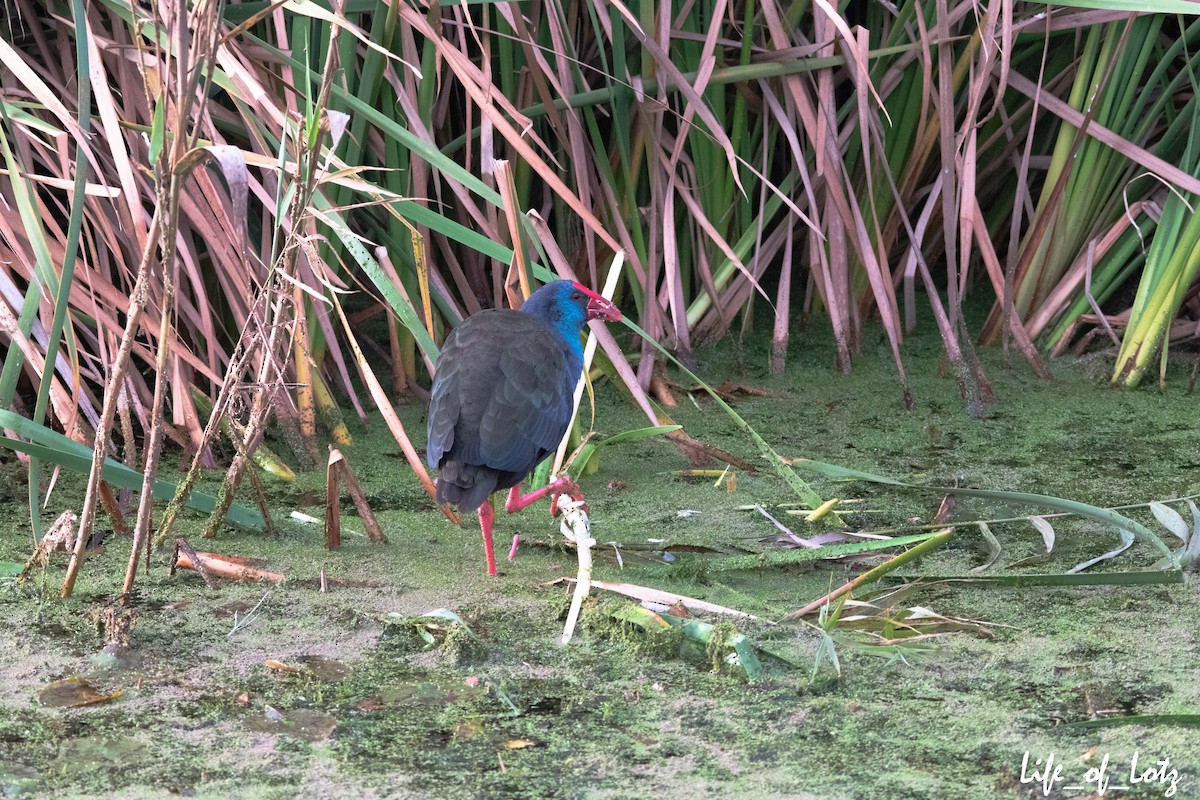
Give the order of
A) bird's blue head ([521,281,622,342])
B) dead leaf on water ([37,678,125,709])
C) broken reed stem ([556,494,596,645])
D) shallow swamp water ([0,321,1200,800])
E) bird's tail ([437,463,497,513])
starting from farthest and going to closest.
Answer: bird's blue head ([521,281,622,342])
bird's tail ([437,463,497,513])
broken reed stem ([556,494,596,645])
dead leaf on water ([37,678,125,709])
shallow swamp water ([0,321,1200,800])

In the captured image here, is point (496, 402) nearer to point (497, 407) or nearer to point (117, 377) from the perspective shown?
point (497, 407)

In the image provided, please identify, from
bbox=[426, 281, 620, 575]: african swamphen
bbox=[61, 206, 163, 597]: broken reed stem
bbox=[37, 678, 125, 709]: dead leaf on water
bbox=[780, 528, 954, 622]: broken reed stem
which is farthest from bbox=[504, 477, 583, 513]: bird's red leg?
bbox=[37, 678, 125, 709]: dead leaf on water

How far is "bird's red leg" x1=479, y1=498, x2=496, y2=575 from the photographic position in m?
2.16

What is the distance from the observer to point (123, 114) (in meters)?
2.47

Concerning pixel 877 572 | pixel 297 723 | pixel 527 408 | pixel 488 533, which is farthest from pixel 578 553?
pixel 297 723

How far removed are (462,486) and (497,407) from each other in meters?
0.16

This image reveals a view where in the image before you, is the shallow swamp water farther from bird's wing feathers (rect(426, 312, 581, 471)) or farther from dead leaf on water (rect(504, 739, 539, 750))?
bird's wing feathers (rect(426, 312, 581, 471))

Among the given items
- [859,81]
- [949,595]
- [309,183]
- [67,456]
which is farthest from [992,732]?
[859,81]

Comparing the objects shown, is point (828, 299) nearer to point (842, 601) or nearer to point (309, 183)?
point (842, 601)

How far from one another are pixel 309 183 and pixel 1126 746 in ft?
4.17

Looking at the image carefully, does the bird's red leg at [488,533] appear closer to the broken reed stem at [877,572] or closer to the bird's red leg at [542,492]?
the bird's red leg at [542,492]

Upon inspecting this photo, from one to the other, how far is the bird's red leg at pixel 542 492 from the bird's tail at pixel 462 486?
0.73ft

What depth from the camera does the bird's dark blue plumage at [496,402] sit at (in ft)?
7.12

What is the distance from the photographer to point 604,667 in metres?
1.80
